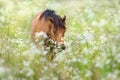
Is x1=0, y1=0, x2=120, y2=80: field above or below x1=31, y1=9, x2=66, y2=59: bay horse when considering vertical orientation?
below

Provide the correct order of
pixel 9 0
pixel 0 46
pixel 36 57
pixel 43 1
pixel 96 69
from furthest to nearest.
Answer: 1. pixel 9 0
2. pixel 43 1
3. pixel 0 46
4. pixel 36 57
5. pixel 96 69

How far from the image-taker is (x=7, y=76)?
5.89m

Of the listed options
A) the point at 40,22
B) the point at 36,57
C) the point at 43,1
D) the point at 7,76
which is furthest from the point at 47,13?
the point at 43,1

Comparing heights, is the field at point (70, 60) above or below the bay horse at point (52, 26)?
below

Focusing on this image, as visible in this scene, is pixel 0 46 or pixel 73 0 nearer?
pixel 0 46

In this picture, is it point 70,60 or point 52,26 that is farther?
point 52,26

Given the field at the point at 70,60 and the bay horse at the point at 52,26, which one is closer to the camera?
the field at the point at 70,60

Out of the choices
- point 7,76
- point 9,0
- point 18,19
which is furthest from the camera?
point 9,0

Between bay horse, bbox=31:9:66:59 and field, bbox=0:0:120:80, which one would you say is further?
bay horse, bbox=31:9:66:59

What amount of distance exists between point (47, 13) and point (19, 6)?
712 cm

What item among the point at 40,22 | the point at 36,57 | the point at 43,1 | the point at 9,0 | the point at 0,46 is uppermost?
the point at 9,0

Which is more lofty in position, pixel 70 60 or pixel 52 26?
pixel 52 26

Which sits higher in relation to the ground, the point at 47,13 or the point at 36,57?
the point at 47,13

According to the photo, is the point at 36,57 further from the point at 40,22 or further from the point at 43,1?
the point at 43,1
